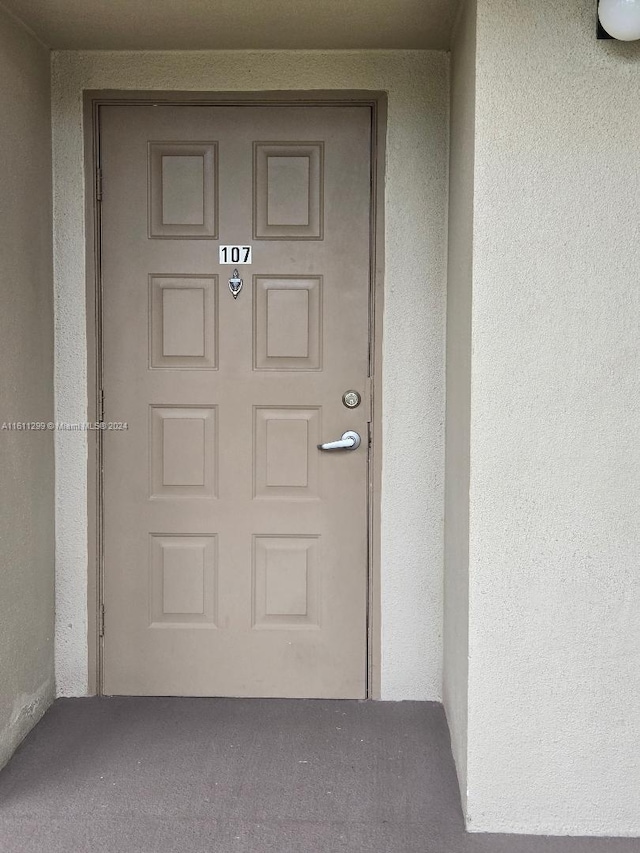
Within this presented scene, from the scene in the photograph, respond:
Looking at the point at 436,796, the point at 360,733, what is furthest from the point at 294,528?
the point at 436,796

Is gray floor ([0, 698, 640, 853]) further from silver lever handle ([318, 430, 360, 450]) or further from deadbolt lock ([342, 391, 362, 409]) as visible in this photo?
deadbolt lock ([342, 391, 362, 409])

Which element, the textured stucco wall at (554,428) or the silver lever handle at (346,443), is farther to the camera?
the silver lever handle at (346,443)

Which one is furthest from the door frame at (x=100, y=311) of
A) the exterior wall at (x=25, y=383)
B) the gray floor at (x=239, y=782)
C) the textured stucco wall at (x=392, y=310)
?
the gray floor at (x=239, y=782)

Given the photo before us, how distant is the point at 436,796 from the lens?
255cm

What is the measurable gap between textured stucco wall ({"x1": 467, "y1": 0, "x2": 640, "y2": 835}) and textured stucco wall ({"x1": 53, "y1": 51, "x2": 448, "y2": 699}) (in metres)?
0.77

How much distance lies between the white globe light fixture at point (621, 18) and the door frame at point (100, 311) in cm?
100

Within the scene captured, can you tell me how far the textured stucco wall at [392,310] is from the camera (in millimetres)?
3016

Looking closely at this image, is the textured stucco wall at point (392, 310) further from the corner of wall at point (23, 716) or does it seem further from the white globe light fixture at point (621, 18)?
the white globe light fixture at point (621, 18)

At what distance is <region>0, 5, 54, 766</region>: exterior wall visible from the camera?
106 inches

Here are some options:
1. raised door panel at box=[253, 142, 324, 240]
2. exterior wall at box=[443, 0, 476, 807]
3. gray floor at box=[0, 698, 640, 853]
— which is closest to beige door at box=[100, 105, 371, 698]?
raised door panel at box=[253, 142, 324, 240]

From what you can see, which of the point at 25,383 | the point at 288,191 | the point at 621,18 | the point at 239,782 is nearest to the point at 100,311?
the point at 25,383

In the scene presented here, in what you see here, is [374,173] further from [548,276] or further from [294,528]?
[294,528]

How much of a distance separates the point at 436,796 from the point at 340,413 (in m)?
1.35

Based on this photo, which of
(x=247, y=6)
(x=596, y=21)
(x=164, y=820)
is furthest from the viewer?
(x=247, y=6)
